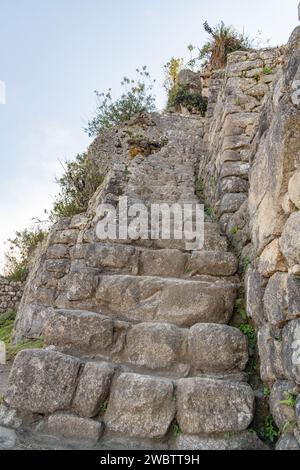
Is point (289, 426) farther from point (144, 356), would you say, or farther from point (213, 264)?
point (213, 264)

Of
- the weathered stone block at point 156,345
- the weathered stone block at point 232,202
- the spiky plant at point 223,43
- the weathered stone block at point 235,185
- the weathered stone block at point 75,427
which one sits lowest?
the weathered stone block at point 75,427

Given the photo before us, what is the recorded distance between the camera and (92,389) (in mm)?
1811

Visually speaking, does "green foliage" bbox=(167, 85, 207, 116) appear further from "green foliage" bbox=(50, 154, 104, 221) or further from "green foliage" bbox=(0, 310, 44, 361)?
"green foliage" bbox=(0, 310, 44, 361)

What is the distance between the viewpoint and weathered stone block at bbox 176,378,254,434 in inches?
63.8

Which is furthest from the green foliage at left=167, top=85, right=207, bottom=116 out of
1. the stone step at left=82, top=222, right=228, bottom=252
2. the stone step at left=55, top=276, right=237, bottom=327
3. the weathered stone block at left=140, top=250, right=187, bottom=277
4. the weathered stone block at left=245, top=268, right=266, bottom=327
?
the weathered stone block at left=245, top=268, right=266, bottom=327

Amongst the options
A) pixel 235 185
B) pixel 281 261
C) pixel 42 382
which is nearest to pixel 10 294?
pixel 235 185

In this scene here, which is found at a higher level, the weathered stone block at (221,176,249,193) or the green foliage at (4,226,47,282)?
the weathered stone block at (221,176,249,193)

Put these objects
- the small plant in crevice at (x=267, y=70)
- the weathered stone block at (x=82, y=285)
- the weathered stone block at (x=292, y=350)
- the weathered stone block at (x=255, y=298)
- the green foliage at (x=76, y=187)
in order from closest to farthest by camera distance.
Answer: the weathered stone block at (x=292, y=350)
the weathered stone block at (x=255, y=298)
the weathered stone block at (x=82, y=285)
the small plant in crevice at (x=267, y=70)
the green foliage at (x=76, y=187)

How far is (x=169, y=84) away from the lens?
10.8 m

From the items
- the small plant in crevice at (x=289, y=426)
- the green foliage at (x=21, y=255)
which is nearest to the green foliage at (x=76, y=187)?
the green foliage at (x=21, y=255)

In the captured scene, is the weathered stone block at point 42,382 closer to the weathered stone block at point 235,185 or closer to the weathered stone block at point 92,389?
the weathered stone block at point 92,389

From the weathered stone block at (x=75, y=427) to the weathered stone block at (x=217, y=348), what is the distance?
65cm

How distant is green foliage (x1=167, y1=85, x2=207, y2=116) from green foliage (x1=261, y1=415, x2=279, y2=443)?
8578 mm

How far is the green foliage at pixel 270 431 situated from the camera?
1592 mm
